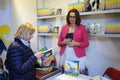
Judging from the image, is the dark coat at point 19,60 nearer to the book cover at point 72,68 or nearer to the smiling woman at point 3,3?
the book cover at point 72,68

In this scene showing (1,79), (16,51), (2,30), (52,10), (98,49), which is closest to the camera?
(16,51)

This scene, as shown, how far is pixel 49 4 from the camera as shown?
3.43 meters

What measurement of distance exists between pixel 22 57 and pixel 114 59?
5.58 feet

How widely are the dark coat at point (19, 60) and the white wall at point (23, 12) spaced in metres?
1.34

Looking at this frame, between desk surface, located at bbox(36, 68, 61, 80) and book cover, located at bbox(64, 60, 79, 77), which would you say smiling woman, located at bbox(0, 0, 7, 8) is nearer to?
desk surface, located at bbox(36, 68, 61, 80)

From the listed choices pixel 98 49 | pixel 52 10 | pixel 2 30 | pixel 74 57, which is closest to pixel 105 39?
pixel 98 49

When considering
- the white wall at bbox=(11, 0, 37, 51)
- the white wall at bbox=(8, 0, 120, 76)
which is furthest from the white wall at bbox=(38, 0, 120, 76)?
the white wall at bbox=(11, 0, 37, 51)

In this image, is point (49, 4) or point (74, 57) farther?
point (49, 4)

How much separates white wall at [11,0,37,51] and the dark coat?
1340 mm

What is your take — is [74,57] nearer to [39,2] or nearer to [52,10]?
[52,10]

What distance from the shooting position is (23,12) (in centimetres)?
299

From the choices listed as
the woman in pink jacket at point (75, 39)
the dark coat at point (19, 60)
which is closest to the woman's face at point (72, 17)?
the woman in pink jacket at point (75, 39)

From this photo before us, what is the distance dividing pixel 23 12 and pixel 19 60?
1745mm

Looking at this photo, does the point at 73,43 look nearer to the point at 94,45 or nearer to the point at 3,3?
the point at 94,45
